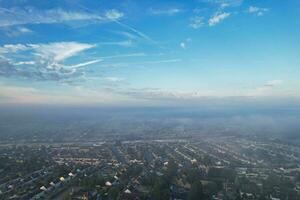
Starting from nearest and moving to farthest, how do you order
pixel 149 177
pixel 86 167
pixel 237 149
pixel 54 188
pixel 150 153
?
pixel 54 188 → pixel 149 177 → pixel 86 167 → pixel 150 153 → pixel 237 149

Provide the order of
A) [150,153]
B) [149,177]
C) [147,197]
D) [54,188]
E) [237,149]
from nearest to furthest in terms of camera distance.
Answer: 1. [147,197]
2. [54,188]
3. [149,177]
4. [150,153]
5. [237,149]

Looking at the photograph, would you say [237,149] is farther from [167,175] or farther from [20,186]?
[20,186]

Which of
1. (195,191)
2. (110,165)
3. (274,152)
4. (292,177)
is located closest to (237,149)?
(274,152)

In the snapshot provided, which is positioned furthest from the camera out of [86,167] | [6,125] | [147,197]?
[6,125]

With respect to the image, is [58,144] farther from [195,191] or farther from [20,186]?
[195,191]

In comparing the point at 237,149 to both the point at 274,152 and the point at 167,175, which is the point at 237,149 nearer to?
the point at 274,152

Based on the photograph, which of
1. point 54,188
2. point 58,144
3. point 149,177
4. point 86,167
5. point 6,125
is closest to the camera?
point 54,188

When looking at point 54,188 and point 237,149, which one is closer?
point 54,188

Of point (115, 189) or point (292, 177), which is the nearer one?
point (115, 189)

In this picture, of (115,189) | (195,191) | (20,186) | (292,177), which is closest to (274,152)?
(292,177)
